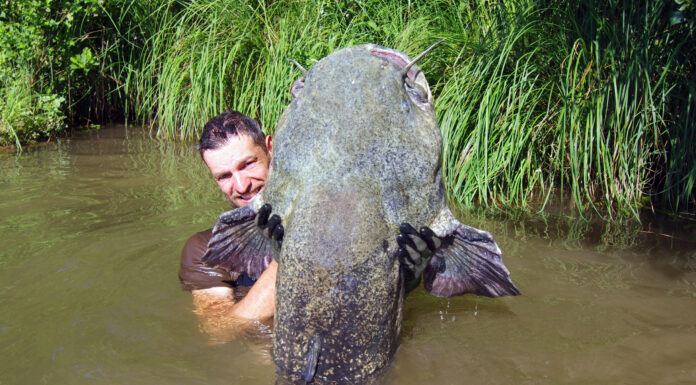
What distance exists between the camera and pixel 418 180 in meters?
2.01

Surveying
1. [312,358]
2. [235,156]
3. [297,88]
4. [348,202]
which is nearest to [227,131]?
[235,156]

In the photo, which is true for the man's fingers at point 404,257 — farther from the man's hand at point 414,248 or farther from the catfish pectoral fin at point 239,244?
the catfish pectoral fin at point 239,244

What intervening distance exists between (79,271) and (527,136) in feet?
11.0

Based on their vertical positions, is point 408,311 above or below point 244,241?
below

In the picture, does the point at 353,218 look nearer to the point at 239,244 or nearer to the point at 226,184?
the point at 239,244

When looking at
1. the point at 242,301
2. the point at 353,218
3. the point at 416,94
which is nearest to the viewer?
the point at 353,218

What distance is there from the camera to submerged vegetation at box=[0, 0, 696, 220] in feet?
13.9

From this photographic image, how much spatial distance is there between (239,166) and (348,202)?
163 centimetres

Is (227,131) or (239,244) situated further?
(227,131)

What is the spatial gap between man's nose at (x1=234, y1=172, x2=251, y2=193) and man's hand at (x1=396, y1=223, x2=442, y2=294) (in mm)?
1541

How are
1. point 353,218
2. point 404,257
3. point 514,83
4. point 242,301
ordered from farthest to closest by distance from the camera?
point 514,83 → point 242,301 → point 404,257 → point 353,218

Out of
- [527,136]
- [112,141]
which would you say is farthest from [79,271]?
[112,141]

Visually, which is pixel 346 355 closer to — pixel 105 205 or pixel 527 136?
pixel 527 136

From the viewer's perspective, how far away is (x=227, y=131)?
132 inches
